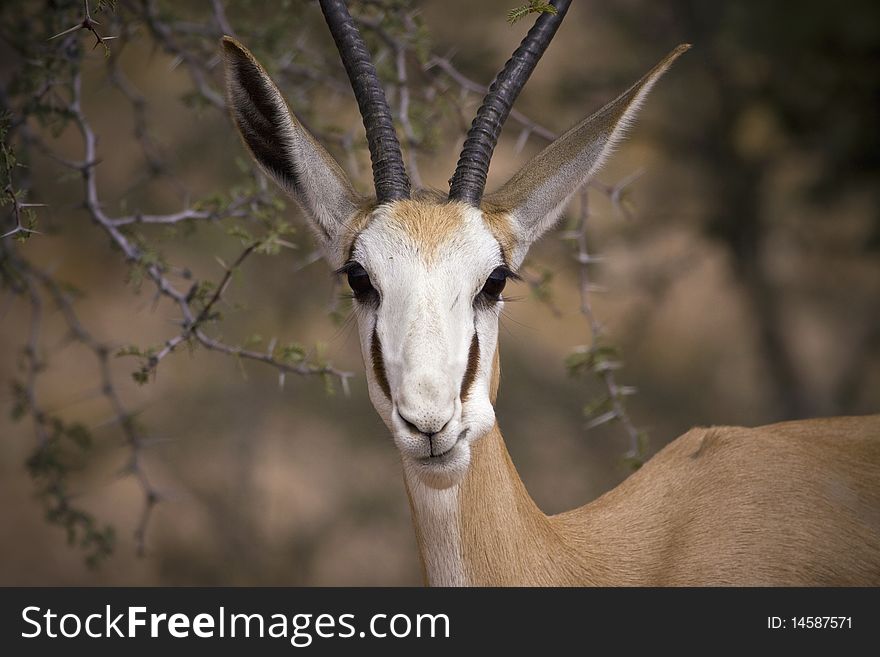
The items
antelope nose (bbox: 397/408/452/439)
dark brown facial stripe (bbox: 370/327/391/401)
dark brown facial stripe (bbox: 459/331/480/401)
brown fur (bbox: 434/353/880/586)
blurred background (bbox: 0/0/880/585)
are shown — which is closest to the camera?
antelope nose (bbox: 397/408/452/439)

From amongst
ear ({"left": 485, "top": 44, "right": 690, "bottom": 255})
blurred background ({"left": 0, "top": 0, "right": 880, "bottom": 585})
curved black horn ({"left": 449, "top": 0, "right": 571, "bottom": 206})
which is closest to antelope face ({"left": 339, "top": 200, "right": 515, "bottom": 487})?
curved black horn ({"left": 449, "top": 0, "right": 571, "bottom": 206})

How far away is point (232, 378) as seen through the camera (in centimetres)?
1267

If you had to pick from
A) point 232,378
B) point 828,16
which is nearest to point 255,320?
point 232,378

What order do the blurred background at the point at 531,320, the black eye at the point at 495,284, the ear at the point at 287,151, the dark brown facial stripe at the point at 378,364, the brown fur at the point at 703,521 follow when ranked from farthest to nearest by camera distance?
the blurred background at the point at 531,320, the ear at the point at 287,151, the brown fur at the point at 703,521, the black eye at the point at 495,284, the dark brown facial stripe at the point at 378,364

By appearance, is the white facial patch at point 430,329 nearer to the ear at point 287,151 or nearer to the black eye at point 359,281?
the black eye at point 359,281

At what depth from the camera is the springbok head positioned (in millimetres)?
3705

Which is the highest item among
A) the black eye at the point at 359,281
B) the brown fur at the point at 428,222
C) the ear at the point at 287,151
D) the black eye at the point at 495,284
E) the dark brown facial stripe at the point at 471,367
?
the ear at the point at 287,151

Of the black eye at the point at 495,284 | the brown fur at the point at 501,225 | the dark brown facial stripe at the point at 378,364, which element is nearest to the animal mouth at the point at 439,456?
the dark brown facial stripe at the point at 378,364

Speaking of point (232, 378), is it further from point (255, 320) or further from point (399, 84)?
point (399, 84)

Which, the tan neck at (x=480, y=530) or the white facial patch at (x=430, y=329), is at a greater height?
the white facial patch at (x=430, y=329)

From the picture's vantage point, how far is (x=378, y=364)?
3.99 metres

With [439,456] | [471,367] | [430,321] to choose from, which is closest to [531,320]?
[471,367]

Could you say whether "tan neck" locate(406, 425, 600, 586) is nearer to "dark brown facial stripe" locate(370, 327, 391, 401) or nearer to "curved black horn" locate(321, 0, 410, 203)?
"dark brown facial stripe" locate(370, 327, 391, 401)

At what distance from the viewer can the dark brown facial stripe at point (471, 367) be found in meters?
3.84
